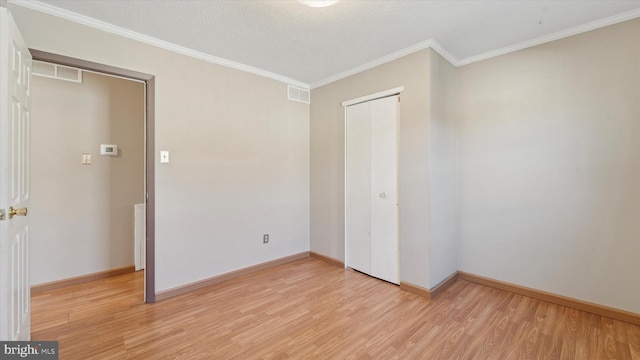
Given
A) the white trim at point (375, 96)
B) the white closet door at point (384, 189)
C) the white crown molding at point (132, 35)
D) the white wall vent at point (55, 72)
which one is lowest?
the white closet door at point (384, 189)

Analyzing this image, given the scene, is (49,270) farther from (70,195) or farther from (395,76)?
(395,76)

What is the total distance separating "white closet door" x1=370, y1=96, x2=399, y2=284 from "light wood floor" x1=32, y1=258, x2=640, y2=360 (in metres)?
0.29

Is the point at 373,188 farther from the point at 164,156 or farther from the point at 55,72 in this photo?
the point at 55,72

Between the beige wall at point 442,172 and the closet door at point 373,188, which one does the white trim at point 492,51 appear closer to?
the beige wall at point 442,172

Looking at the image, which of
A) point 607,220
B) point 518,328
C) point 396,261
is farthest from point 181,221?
point 607,220

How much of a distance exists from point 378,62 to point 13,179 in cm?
314

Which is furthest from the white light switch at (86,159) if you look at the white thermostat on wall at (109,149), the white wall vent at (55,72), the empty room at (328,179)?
the white wall vent at (55,72)

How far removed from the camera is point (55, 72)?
2.82 m

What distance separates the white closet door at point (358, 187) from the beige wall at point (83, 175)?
2687 mm

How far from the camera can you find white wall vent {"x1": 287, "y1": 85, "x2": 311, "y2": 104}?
3695mm

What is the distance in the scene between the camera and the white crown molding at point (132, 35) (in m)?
2.01

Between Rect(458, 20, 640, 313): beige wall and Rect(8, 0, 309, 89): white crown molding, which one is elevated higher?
Rect(8, 0, 309, 89): white crown molding

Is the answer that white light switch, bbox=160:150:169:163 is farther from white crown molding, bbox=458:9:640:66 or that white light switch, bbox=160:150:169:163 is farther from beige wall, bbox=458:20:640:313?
white crown molding, bbox=458:9:640:66

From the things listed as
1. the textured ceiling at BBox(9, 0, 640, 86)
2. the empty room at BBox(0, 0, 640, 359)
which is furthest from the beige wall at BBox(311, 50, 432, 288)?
the textured ceiling at BBox(9, 0, 640, 86)
